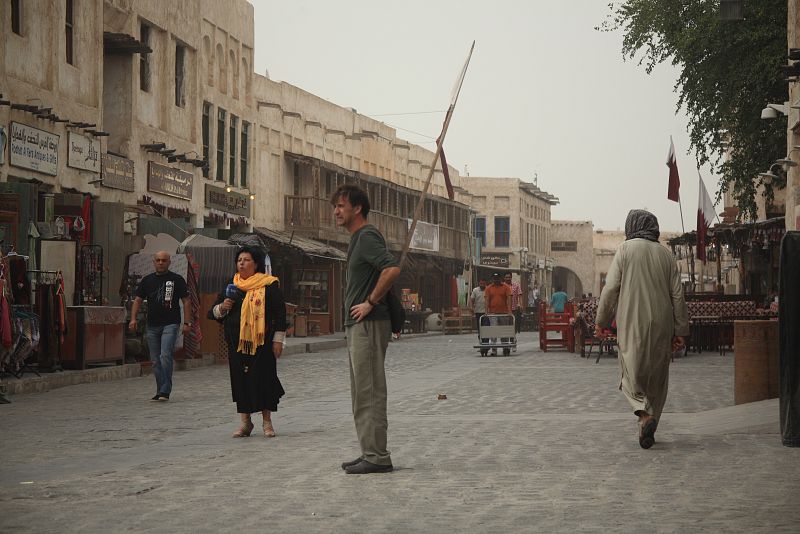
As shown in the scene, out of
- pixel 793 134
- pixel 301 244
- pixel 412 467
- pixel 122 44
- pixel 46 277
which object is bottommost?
pixel 412 467

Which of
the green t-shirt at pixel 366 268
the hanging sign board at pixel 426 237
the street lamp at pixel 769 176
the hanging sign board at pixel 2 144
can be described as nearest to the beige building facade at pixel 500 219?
the hanging sign board at pixel 426 237

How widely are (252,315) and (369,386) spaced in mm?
3127

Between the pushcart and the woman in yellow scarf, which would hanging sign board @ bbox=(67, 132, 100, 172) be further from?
the woman in yellow scarf

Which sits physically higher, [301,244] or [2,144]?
[2,144]

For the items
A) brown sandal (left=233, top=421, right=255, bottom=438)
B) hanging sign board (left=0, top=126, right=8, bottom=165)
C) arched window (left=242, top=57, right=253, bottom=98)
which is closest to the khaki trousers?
brown sandal (left=233, top=421, right=255, bottom=438)

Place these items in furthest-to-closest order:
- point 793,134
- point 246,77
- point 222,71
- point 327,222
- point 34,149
Result: point 327,222 → point 246,77 → point 222,71 → point 793,134 → point 34,149

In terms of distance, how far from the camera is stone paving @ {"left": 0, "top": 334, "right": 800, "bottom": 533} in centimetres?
679

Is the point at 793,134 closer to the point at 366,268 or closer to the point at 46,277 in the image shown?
the point at 46,277

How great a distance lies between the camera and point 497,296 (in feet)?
93.2

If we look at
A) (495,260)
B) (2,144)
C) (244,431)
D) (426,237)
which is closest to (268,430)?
(244,431)

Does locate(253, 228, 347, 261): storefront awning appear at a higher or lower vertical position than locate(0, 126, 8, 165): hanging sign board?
lower

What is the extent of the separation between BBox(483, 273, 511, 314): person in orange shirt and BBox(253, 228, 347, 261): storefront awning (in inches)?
413

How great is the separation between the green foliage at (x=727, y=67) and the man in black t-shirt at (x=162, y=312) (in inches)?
611

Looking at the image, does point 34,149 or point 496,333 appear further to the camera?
point 496,333
